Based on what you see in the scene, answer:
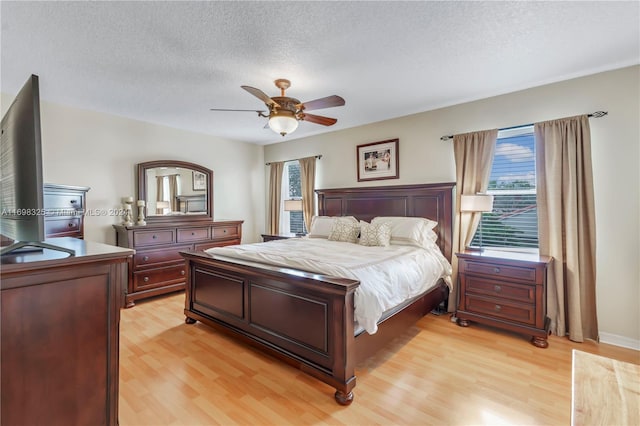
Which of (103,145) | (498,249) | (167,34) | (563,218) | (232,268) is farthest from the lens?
(103,145)

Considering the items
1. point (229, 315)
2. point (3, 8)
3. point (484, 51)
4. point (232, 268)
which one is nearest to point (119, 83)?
point (3, 8)

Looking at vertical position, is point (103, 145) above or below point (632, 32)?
below

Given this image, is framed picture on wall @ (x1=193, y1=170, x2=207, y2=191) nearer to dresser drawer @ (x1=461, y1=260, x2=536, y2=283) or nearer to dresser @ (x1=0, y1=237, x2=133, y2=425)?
dresser @ (x1=0, y1=237, x2=133, y2=425)

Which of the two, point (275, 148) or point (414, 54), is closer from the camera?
point (414, 54)

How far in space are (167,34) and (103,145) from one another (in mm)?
2532

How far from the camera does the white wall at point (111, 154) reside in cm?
351

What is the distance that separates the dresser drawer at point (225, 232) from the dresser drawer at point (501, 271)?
3581mm

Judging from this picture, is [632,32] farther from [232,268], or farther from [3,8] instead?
[3,8]

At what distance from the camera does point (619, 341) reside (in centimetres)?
266

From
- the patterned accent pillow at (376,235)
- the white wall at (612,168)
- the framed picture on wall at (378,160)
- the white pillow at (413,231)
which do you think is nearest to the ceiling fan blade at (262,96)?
the patterned accent pillow at (376,235)

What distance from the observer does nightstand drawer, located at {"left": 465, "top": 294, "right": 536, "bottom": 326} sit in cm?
274

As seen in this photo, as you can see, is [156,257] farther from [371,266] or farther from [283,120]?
[371,266]

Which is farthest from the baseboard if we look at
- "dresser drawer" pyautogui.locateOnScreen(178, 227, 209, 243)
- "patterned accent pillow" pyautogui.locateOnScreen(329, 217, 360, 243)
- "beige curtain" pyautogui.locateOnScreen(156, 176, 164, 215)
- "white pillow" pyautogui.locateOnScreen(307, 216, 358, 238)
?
"beige curtain" pyautogui.locateOnScreen(156, 176, 164, 215)

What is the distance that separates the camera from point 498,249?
339 cm
